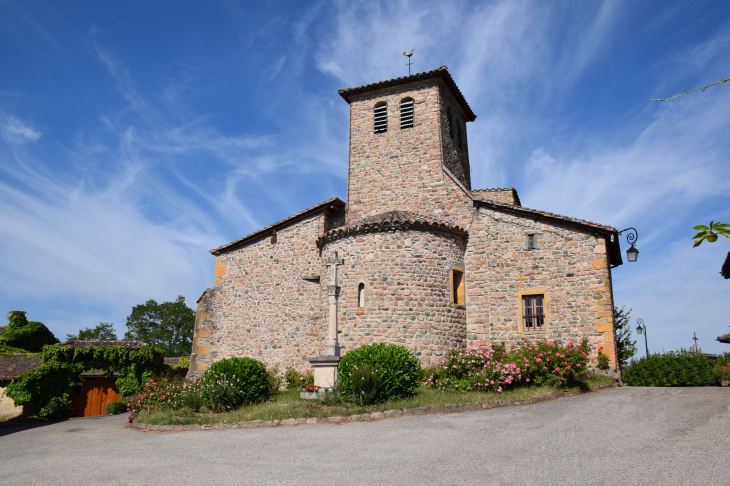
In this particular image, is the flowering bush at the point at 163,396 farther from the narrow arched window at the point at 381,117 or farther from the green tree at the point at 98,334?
the green tree at the point at 98,334

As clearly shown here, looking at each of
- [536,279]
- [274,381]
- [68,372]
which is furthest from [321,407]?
[68,372]

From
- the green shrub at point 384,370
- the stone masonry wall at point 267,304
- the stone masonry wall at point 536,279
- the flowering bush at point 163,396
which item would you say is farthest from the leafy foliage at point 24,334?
the stone masonry wall at point 536,279

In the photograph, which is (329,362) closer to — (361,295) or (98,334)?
(361,295)

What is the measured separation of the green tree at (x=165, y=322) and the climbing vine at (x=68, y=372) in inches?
1439

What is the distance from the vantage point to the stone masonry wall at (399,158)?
61.4ft

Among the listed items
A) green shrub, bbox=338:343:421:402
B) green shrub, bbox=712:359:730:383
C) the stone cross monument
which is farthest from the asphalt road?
green shrub, bbox=712:359:730:383

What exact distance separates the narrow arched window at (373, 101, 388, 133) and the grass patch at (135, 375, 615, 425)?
479 inches

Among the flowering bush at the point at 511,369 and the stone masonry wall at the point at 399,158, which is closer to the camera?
the flowering bush at the point at 511,369

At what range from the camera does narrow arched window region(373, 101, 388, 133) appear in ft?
66.7

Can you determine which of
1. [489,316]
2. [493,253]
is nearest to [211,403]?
[489,316]

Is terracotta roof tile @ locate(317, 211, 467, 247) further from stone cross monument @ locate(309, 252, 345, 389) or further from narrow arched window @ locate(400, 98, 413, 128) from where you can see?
narrow arched window @ locate(400, 98, 413, 128)

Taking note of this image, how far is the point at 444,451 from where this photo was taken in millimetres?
6855

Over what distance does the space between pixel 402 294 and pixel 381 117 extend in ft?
30.4

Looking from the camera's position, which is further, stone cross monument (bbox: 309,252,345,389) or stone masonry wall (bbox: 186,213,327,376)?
stone masonry wall (bbox: 186,213,327,376)
